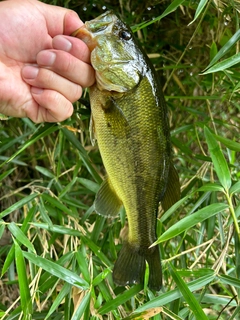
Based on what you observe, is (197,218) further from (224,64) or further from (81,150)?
(81,150)

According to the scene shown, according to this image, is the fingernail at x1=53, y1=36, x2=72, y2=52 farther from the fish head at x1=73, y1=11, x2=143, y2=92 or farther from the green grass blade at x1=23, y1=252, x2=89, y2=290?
the green grass blade at x1=23, y1=252, x2=89, y2=290

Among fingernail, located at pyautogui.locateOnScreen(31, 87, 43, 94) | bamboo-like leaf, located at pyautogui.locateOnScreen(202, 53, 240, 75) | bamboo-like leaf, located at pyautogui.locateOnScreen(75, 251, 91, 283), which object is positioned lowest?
bamboo-like leaf, located at pyautogui.locateOnScreen(75, 251, 91, 283)

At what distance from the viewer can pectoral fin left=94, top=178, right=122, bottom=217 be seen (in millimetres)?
1312

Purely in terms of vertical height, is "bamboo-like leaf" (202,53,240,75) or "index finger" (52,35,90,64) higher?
"index finger" (52,35,90,64)

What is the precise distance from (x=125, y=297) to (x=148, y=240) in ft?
→ 0.68

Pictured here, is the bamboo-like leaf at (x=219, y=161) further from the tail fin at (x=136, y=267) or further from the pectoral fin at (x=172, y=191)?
the tail fin at (x=136, y=267)

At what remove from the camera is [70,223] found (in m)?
1.55

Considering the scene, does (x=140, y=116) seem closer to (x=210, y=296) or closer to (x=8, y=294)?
(x=210, y=296)

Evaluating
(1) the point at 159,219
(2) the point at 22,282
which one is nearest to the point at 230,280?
(1) the point at 159,219

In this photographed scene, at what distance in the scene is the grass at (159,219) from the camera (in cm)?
116

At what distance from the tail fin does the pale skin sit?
516 millimetres

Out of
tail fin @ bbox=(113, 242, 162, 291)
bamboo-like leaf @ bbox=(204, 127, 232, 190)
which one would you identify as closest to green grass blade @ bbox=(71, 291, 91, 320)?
tail fin @ bbox=(113, 242, 162, 291)

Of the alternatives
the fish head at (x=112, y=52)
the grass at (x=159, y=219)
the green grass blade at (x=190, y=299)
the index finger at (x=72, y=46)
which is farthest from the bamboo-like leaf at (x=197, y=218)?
the index finger at (x=72, y=46)

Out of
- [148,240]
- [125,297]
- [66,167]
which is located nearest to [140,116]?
[148,240]
